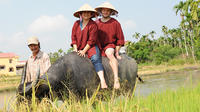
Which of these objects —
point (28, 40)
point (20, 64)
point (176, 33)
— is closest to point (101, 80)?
point (28, 40)

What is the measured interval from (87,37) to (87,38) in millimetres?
13

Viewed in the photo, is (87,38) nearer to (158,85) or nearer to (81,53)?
(81,53)

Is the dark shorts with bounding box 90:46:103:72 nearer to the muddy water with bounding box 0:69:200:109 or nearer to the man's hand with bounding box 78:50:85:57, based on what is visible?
the man's hand with bounding box 78:50:85:57

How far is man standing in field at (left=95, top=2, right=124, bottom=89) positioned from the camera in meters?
3.12

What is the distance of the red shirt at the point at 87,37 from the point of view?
9.45 ft

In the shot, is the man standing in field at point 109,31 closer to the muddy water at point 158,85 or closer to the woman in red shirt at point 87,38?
the woman in red shirt at point 87,38

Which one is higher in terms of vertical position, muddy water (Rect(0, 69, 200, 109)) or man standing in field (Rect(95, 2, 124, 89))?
man standing in field (Rect(95, 2, 124, 89))

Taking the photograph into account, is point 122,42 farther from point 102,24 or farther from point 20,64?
point 20,64

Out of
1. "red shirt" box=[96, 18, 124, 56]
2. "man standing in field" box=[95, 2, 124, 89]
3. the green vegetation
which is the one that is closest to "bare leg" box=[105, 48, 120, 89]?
"man standing in field" box=[95, 2, 124, 89]

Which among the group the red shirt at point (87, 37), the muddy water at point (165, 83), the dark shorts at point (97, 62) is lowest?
the muddy water at point (165, 83)

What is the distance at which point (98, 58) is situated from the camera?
2.86 meters

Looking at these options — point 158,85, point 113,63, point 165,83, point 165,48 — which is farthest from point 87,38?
point 165,48

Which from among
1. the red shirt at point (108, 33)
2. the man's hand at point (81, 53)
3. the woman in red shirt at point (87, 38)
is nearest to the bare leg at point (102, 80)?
the woman in red shirt at point (87, 38)

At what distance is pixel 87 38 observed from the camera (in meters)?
2.93
